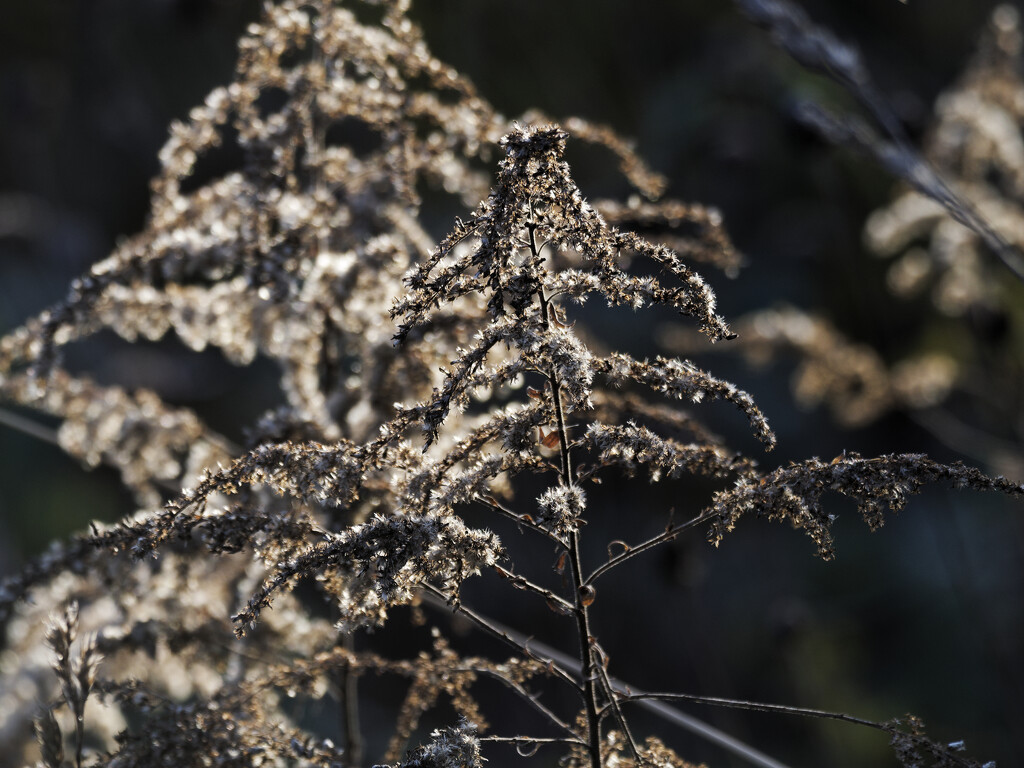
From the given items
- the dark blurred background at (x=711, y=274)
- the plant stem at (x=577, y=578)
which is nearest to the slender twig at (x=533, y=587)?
the plant stem at (x=577, y=578)

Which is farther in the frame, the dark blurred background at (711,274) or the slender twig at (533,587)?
the dark blurred background at (711,274)

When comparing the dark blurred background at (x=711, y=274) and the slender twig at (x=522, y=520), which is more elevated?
the dark blurred background at (x=711, y=274)

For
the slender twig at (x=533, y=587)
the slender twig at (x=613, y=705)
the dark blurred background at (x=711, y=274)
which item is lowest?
the slender twig at (x=613, y=705)

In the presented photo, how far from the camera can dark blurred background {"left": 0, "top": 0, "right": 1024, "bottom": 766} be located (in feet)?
12.8

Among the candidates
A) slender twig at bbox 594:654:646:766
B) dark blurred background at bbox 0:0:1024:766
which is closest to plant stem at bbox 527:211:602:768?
slender twig at bbox 594:654:646:766

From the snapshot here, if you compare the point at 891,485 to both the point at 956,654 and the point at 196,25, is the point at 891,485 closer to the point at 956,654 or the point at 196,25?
the point at 956,654

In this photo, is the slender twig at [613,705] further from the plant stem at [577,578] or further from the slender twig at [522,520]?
the slender twig at [522,520]

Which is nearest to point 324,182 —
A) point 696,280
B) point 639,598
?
point 696,280

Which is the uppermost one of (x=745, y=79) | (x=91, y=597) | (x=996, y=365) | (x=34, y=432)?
(x=745, y=79)

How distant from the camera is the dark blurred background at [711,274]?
3.89m

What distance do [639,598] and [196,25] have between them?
19.9 feet

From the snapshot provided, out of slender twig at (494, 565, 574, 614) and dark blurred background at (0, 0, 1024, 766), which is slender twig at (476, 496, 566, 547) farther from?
dark blurred background at (0, 0, 1024, 766)

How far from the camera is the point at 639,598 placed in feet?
15.6

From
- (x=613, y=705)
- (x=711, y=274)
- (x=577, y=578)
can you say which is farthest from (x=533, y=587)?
(x=711, y=274)
